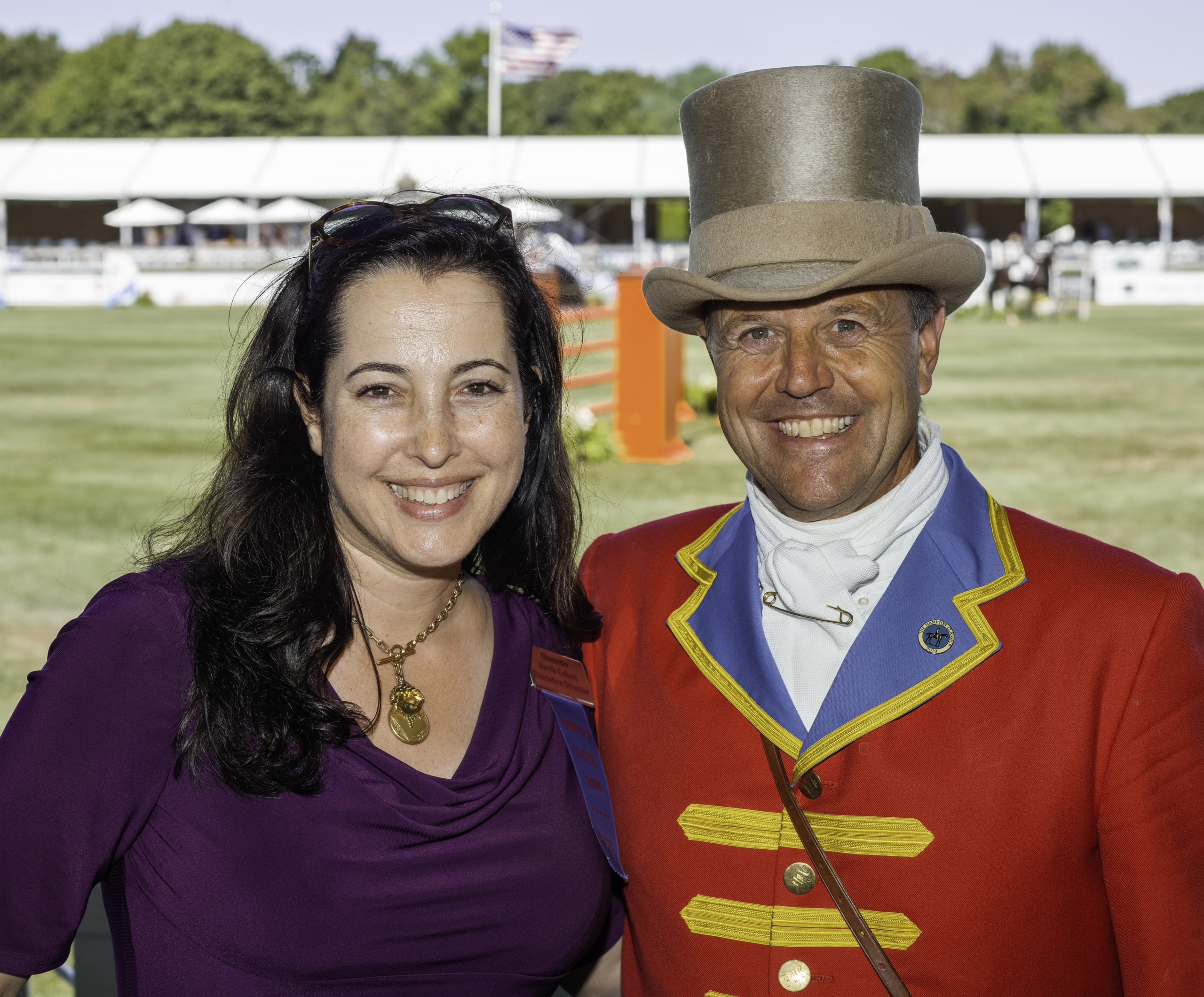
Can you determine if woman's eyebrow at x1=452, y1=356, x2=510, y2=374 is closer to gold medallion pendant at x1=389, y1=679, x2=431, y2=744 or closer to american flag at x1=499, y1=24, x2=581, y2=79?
gold medallion pendant at x1=389, y1=679, x2=431, y2=744

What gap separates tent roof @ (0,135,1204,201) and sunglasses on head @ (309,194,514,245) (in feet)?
123

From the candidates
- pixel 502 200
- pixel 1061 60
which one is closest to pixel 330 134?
pixel 1061 60

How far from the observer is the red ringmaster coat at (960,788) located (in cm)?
206

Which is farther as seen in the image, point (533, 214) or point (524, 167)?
point (524, 167)

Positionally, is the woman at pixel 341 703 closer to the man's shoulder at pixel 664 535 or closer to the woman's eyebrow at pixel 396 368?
the woman's eyebrow at pixel 396 368

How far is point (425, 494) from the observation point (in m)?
2.43

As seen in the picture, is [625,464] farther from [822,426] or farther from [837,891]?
[837,891]

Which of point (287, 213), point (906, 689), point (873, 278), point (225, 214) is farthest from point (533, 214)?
point (225, 214)

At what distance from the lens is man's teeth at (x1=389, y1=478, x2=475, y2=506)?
7.97 feet

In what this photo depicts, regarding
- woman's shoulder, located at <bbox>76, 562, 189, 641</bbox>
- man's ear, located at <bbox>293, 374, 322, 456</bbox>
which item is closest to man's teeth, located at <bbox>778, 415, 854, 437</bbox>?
man's ear, located at <bbox>293, 374, 322, 456</bbox>

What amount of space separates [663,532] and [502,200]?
840 millimetres

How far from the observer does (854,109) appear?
7.82 ft

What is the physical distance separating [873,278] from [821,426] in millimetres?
287

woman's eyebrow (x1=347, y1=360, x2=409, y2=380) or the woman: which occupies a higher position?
woman's eyebrow (x1=347, y1=360, x2=409, y2=380)
